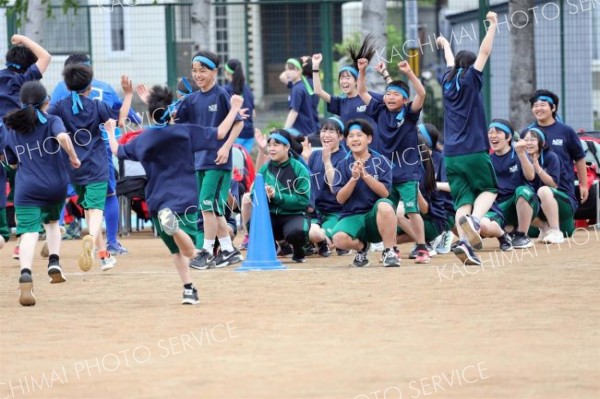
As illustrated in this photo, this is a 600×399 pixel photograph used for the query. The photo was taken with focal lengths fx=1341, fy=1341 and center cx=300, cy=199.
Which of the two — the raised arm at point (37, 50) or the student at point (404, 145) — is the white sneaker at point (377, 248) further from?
the raised arm at point (37, 50)

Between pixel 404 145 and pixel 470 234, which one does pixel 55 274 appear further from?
pixel 404 145

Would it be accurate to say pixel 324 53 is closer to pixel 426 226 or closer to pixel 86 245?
pixel 426 226

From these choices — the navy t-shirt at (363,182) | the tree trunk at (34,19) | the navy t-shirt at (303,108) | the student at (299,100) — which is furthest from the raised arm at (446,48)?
the tree trunk at (34,19)

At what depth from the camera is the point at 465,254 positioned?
11.9 metres

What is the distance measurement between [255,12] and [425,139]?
1032 cm

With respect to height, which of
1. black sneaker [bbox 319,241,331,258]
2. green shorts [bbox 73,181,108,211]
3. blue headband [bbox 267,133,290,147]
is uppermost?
blue headband [bbox 267,133,290,147]

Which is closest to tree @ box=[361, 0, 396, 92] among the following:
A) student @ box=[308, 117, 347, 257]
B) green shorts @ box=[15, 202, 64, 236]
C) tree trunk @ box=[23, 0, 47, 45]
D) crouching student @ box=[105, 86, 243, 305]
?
tree trunk @ box=[23, 0, 47, 45]

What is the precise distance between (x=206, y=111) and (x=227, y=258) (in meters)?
1.49

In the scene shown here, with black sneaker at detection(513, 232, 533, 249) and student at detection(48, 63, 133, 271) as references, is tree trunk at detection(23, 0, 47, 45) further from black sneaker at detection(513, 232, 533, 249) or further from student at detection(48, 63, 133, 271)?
black sneaker at detection(513, 232, 533, 249)

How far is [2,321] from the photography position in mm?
9406

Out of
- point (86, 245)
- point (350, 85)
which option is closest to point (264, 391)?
point (86, 245)

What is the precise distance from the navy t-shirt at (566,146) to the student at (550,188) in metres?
0.02

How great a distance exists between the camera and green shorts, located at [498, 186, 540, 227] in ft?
47.3

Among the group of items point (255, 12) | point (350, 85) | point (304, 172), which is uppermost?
point (255, 12)
